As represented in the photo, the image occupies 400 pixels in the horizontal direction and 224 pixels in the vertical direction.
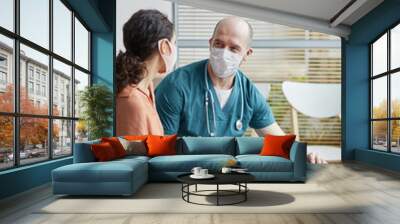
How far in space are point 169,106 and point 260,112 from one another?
219 centimetres

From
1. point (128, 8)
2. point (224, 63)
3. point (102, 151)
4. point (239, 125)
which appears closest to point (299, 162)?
point (102, 151)

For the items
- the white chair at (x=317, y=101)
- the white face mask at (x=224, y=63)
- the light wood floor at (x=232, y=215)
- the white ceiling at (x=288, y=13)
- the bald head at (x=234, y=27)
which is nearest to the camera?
the light wood floor at (x=232, y=215)

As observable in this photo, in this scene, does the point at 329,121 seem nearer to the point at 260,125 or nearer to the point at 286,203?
the point at 260,125

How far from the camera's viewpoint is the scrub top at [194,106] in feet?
28.5

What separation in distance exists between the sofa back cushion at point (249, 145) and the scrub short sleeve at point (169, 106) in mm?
2283

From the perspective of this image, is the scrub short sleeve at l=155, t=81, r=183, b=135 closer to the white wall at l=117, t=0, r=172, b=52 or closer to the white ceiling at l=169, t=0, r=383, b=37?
the white wall at l=117, t=0, r=172, b=52

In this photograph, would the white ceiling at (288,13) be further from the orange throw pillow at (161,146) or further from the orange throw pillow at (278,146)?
the orange throw pillow at (161,146)

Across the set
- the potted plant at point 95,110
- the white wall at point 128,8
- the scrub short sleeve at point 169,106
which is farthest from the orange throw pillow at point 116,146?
the white wall at point 128,8

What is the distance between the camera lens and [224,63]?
899 cm

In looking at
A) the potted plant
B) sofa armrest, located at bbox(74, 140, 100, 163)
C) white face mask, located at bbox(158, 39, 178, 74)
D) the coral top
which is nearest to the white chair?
white face mask, located at bbox(158, 39, 178, 74)

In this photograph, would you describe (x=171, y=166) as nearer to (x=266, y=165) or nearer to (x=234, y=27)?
(x=266, y=165)

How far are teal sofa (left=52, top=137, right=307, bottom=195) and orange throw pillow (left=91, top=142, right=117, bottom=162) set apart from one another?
0.07 meters

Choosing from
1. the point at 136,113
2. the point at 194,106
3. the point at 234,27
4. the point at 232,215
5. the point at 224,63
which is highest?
the point at 234,27

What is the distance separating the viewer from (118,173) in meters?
4.70
